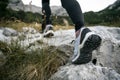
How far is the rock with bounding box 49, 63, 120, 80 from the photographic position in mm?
3977

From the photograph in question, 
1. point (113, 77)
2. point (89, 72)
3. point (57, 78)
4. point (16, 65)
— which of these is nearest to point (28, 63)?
point (16, 65)

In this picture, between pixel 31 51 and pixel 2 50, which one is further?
pixel 2 50

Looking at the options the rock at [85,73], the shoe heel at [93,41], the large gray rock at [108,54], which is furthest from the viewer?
the large gray rock at [108,54]

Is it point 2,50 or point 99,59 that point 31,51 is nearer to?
point 2,50

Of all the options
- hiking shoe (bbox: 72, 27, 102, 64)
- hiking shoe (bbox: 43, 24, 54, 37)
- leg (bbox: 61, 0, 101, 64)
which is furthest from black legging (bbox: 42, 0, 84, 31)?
hiking shoe (bbox: 43, 24, 54, 37)

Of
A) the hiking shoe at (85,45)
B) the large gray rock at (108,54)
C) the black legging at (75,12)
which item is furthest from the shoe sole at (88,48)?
the large gray rock at (108,54)

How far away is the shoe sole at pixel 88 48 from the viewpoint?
3.80 meters

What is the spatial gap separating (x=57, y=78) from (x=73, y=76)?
→ 0.21m

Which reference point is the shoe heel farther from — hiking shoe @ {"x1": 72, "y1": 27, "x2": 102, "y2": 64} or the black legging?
the black legging

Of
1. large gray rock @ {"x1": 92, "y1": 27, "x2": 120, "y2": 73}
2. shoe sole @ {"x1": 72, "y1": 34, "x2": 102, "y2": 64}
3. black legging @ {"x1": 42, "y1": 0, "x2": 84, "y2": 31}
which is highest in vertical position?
Result: black legging @ {"x1": 42, "y1": 0, "x2": 84, "y2": 31}

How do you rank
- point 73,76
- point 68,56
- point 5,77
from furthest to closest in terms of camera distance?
point 68,56, point 5,77, point 73,76

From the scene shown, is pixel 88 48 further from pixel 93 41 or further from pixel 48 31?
pixel 48 31

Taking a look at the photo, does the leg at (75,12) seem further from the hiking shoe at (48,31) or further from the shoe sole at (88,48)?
the hiking shoe at (48,31)

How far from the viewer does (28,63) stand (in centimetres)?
436
